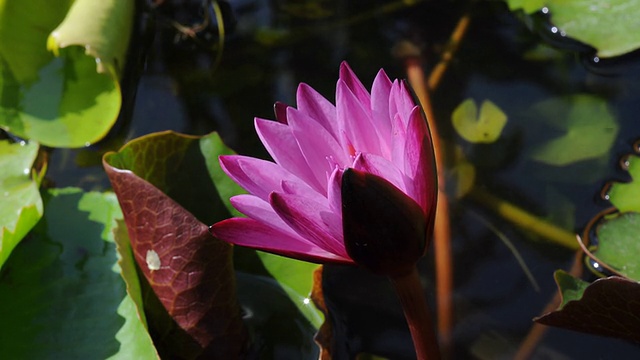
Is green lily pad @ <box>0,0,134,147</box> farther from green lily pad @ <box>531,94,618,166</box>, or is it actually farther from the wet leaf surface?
green lily pad @ <box>531,94,618,166</box>

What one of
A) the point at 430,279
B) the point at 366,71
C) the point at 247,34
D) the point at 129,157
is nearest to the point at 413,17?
the point at 366,71

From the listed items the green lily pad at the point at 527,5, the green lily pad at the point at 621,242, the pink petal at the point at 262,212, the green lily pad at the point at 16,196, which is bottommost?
the green lily pad at the point at 16,196

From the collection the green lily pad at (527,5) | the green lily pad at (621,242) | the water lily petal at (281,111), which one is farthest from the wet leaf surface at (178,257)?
the green lily pad at (527,5)

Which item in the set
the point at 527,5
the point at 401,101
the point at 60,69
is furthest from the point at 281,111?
the point at 527,5

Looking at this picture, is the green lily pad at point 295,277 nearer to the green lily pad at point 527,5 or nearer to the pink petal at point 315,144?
the pink petal at point 315,144

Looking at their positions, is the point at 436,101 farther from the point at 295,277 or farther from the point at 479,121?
the point at 295,277

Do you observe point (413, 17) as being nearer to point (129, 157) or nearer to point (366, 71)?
point (366, 71)

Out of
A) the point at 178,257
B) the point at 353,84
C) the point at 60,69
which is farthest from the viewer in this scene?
the point at 60,69
